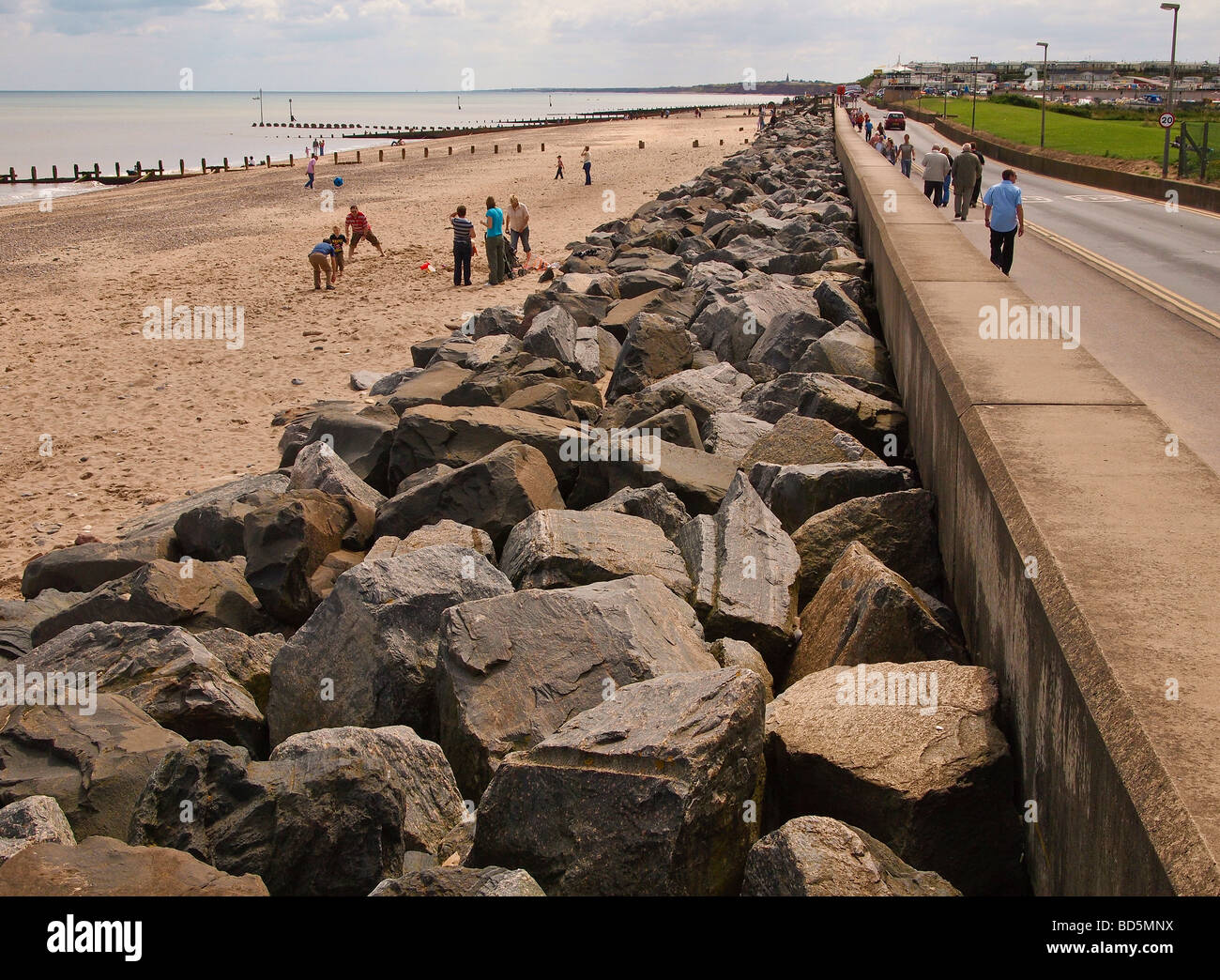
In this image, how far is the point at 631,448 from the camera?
6816mm

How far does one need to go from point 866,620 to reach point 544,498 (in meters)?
2.60

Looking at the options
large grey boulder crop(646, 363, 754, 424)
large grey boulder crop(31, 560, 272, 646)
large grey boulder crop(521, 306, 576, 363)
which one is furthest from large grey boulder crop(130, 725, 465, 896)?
large grey boulder crop(521, 306, 576, 363)

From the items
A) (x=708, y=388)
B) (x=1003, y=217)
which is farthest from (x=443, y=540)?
(x=1003, y=217)

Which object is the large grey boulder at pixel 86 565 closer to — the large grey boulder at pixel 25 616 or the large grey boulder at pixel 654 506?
the large grey boulder at pixel 25 616

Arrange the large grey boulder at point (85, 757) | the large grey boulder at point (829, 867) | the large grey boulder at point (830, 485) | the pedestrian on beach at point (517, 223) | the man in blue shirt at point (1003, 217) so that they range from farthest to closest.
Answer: the pedestrian on beach at point (517, 223), the man in blue shirt at point (1003, 217), the large grey boulder at point (830, 485), the large grey boulder at point (85, 757), the large grey boulder at point (829, 867)

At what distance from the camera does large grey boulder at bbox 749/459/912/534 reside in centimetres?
595

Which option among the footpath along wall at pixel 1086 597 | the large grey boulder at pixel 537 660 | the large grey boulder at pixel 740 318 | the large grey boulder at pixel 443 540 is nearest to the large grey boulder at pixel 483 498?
the large grey boulder at pixel 443 540

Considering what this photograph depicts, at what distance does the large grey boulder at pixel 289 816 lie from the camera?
347 cm

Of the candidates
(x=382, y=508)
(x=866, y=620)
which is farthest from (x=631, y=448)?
(x=866, y=620)

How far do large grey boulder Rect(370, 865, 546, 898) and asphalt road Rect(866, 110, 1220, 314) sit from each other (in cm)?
1290

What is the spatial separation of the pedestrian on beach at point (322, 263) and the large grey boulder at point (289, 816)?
1690cm

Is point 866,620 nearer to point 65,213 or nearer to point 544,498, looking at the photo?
point 544,498

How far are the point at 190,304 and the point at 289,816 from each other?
57.0 feet

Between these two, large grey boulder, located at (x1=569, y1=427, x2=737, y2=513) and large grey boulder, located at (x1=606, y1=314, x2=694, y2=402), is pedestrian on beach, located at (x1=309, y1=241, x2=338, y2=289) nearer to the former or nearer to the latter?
large grey boulder, located at (x1=606, y1=314, x2=694, y2=402)
